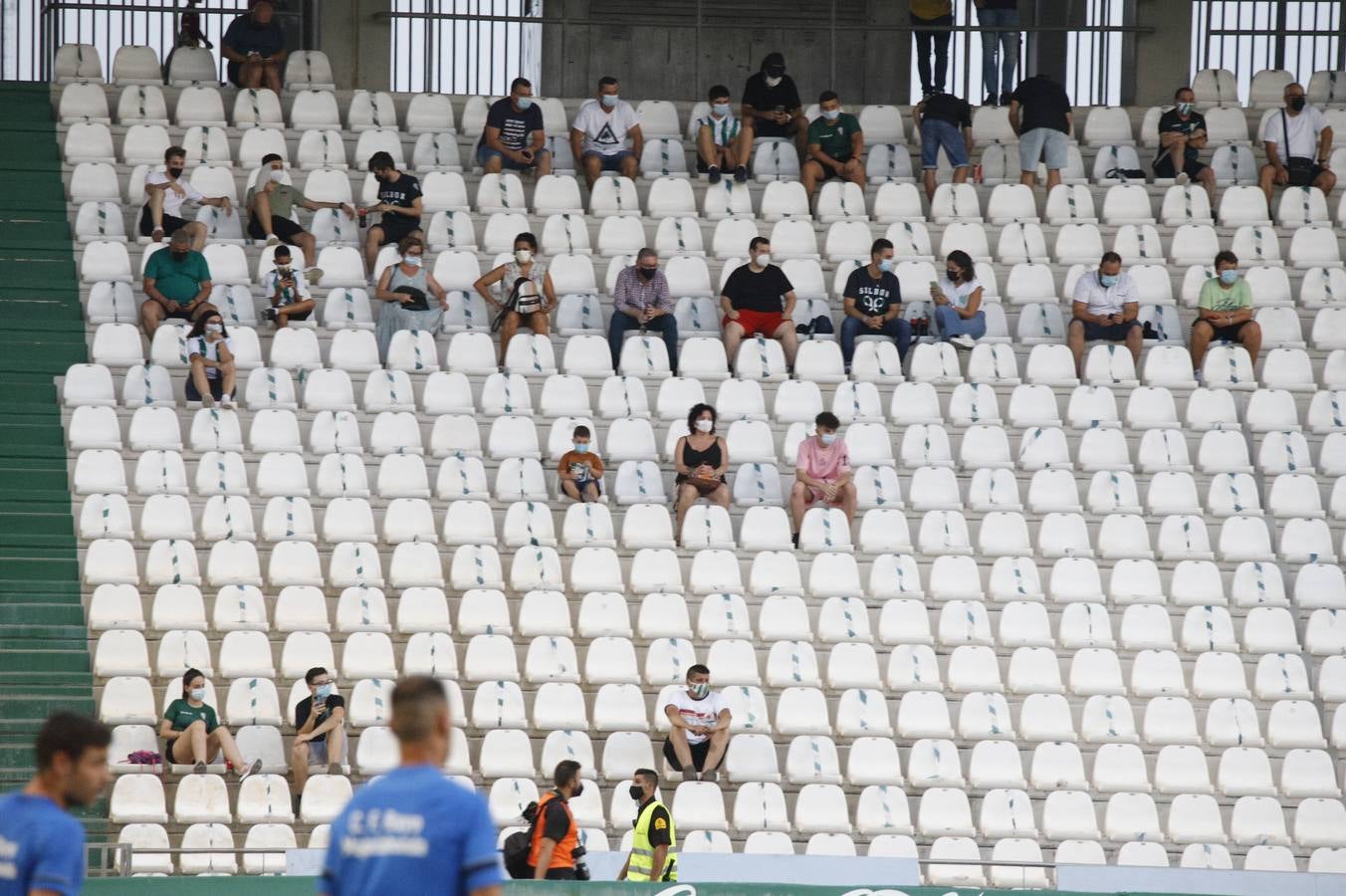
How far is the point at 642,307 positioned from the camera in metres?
16.6

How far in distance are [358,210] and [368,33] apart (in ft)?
12.5

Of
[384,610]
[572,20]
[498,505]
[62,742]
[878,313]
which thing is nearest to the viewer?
[62,742]

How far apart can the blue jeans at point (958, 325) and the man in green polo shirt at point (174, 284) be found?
5748mm

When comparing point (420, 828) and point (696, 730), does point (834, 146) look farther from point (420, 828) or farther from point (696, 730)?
point (420, 828)

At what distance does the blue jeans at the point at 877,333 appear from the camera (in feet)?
54.7

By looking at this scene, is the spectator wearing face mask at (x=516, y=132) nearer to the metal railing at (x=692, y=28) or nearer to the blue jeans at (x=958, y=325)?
the metal railing at (x=692, y=28)

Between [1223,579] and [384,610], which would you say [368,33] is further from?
[1223,579]

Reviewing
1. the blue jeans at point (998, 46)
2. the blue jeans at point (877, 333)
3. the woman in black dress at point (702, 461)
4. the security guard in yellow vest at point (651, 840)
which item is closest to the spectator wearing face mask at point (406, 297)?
the woman in black dress at point (702, 461)

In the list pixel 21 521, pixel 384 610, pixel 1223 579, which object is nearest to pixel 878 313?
pixel 1223 579

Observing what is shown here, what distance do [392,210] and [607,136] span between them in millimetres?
2204

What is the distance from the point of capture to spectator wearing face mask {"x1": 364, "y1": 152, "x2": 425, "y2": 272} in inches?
677

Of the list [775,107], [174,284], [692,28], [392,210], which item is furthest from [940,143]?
[174,284]

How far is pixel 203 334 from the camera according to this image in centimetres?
1578

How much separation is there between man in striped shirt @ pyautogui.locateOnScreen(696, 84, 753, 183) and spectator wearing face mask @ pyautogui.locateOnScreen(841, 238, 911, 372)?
1.99m
